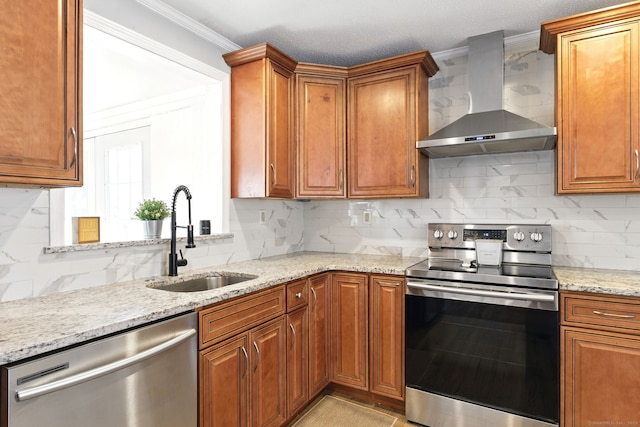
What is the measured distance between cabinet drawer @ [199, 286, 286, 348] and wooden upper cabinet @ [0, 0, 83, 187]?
0.79 meters

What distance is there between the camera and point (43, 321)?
1.29m

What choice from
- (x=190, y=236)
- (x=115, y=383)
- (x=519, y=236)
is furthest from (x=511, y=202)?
(x=115, y=383)

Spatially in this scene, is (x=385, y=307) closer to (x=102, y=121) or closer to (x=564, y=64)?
(x=564, y=64)

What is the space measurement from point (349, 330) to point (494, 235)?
4.00 ft

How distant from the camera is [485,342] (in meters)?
2.10

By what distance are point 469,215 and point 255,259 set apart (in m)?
1.70

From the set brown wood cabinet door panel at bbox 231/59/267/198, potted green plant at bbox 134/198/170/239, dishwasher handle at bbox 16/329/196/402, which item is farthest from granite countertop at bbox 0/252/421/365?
brown wood cabinet door panel at bbox 231/59/267/198

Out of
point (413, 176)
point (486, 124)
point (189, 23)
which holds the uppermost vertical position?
point (189, 23)

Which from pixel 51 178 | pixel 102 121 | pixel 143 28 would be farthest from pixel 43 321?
pixel 102 121

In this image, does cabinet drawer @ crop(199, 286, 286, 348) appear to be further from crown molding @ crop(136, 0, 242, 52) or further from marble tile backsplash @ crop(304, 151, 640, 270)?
crown molding @ crop(136, 0, 242, 52)

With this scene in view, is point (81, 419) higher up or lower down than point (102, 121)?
lower down

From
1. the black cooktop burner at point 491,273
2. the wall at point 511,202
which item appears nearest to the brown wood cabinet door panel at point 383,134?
the wall at point 511,202

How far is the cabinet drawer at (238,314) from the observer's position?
1.64 m

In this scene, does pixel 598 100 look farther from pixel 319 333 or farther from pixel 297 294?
pixel 319 333
